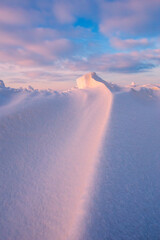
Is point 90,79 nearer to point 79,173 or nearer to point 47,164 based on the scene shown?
point 47,164

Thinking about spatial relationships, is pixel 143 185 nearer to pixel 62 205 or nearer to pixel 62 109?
pixel 62 205

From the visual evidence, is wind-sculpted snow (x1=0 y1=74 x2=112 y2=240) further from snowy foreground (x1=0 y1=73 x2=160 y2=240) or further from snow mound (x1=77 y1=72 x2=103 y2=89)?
snow mound (x1=77 y1=72 x2=103 y2=89)

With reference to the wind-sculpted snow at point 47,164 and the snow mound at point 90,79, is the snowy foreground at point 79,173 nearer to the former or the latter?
the wind-sculpted snow at point 47,164

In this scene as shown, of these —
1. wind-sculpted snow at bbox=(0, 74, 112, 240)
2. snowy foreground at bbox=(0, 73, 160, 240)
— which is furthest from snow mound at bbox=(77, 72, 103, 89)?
snowy foreground at bbox=(0, 73, 160, 240)

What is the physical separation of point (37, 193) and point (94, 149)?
2.02 metres

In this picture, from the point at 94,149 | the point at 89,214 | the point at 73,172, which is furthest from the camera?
the point at 94,149

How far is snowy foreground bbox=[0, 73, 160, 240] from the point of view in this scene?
3.04 metres

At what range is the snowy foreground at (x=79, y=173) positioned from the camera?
304cm

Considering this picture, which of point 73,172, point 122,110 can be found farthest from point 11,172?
point 122,110

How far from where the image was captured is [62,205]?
138 inches

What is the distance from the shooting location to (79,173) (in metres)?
4.21

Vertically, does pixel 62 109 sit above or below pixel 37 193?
above

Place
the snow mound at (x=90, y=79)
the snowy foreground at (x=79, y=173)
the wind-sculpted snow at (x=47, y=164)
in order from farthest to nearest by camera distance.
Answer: the snow mound at (x=90, y=79), the wind-sculpted snow at (x=47, y=164), the snowy foreground at (x=79, y=173)

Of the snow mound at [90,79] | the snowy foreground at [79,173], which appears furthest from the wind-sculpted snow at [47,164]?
the snow mound at [90,79]
